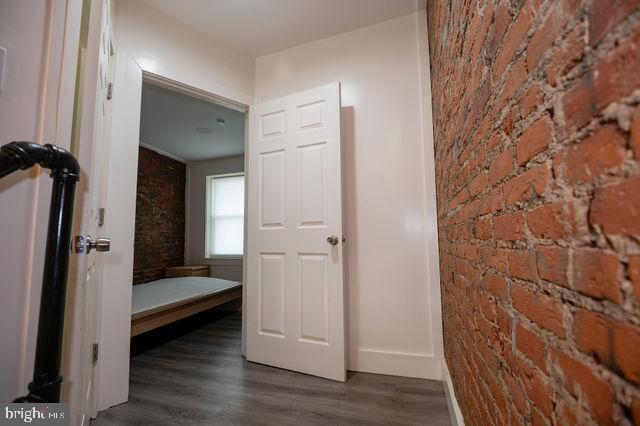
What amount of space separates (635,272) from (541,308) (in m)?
0.22

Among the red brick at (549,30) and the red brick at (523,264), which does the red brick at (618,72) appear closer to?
the red brick at (549,30)

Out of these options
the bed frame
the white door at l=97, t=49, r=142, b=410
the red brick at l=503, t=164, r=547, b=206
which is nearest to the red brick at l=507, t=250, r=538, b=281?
the red brick at l=503, t=164, r=547, b=206

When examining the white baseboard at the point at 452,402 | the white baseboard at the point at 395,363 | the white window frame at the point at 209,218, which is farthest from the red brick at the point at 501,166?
the white window frame at the point at 209,218

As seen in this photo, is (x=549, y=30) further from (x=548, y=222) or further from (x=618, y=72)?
(x=548, y=222)

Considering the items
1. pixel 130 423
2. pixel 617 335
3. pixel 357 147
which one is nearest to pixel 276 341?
pixel 130 423

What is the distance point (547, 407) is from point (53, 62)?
52.5 inches

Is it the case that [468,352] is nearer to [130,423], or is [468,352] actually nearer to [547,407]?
[547,407]

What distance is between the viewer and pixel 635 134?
0.29 m

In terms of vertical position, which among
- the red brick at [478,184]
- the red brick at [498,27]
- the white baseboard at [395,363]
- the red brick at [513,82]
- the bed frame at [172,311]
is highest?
the red brick at [498,27]

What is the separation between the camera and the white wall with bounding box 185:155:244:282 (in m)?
5.14

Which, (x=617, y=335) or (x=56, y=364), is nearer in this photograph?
(x=617, y=335)

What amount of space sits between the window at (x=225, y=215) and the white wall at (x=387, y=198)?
3.30 meters

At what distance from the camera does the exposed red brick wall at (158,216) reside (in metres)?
4.54

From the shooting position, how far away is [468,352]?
1061 millimetres
